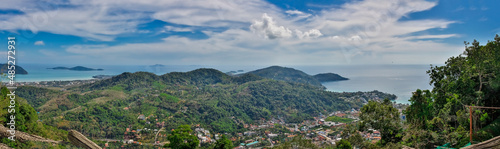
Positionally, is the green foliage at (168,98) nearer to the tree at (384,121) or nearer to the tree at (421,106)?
the tree at (384,121)

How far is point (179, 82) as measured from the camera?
56625mm

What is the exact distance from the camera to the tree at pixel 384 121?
761cm

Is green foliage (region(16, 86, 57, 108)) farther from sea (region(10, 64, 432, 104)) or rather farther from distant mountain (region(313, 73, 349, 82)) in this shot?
distant mountain (region(313, 73, 349, 82))

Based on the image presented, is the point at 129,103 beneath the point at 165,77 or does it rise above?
beneath

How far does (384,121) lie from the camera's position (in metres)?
7.66

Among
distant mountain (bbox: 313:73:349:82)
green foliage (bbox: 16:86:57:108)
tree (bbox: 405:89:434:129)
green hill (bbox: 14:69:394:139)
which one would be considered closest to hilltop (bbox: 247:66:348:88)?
distant mountain (bbox: 313:73:349:82)

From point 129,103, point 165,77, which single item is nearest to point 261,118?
point 129,103

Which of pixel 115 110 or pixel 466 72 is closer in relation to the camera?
pixel 466 72

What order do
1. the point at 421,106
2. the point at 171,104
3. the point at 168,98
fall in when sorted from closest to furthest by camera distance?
→ the point at 421,106
the point at 171,104
the point at 168,98

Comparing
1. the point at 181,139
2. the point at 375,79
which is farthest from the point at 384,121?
the point at 375,79

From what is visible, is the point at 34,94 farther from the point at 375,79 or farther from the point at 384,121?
the point at 375,79

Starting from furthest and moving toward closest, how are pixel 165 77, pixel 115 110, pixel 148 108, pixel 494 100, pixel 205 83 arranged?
1. pixel 205 83
2. pixel 165 77
3. pixel 148 108
4. pixel 115 110
5. pixel 494 100

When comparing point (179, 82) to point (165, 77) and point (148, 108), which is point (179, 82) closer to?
point (165, 77)

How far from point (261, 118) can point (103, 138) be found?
23.4m
